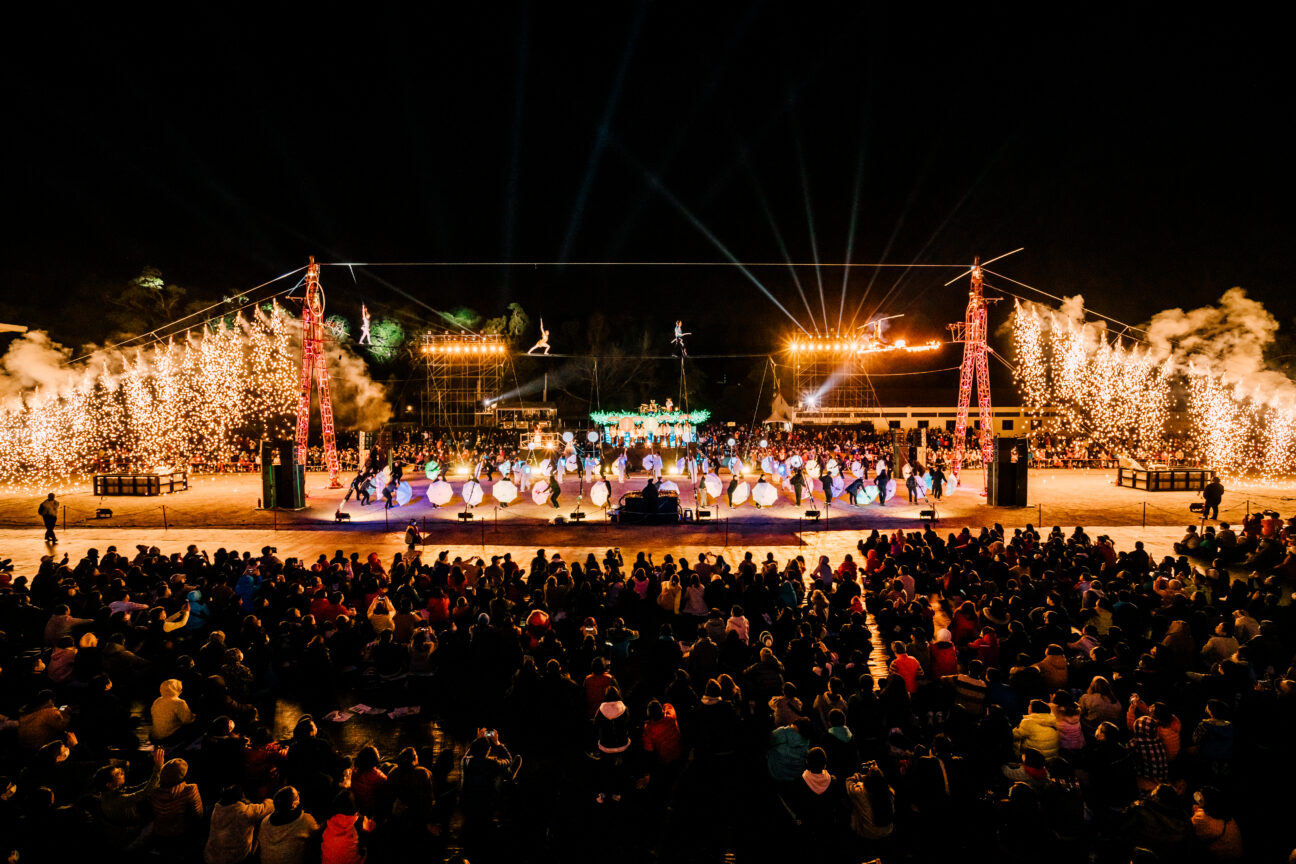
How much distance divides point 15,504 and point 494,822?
26544 mm

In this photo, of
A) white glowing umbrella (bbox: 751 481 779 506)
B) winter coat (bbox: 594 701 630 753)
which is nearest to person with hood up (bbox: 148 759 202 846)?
winter coat (bbox: 594 701 630 753)

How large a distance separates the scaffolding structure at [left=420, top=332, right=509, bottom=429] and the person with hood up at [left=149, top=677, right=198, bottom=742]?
4179 centimetres

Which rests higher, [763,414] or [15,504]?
[763,414]

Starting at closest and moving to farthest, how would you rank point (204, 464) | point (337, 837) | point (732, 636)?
point (337, 837) → point (732, 636) → point (204, 464)

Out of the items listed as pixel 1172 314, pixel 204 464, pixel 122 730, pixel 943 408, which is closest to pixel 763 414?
pixel 943 408

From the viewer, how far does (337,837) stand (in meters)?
4.13

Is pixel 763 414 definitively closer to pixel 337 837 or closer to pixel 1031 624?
pixel 1031 624

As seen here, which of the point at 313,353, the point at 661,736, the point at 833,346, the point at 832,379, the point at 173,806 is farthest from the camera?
the point at 832,379

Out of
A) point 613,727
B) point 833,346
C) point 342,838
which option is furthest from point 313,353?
point 833,346

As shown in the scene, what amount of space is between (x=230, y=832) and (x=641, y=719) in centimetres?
370

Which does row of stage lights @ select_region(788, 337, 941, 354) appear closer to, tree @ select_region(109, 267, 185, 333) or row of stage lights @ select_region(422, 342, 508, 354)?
row of stage lights @ select_region(422, 342, 508, 354)

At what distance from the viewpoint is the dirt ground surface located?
15383 mm

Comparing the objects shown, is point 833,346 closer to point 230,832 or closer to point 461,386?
point 461,386

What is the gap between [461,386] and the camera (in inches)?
1928
